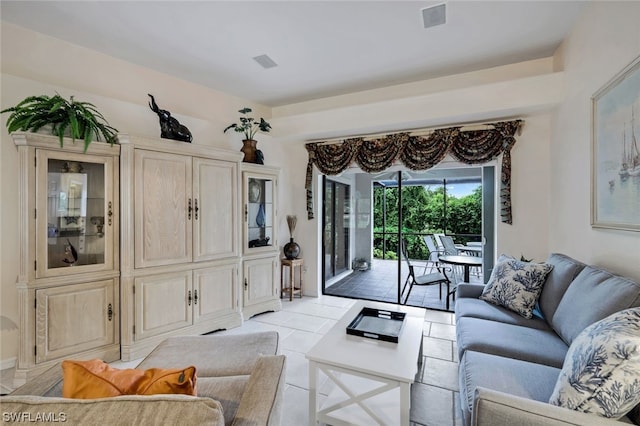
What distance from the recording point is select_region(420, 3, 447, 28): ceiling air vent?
231 cm

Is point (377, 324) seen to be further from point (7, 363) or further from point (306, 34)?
point (7, 363)

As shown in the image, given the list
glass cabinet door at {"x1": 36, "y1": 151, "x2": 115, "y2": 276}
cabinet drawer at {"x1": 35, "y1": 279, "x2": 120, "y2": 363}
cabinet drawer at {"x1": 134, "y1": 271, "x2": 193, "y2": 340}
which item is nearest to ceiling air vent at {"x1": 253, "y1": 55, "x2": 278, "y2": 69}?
glass cabinet door at {"x1": 36, "y1": 151, "x2": 115, "y2": 276}

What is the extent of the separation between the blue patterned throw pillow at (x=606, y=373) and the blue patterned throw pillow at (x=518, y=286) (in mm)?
1173

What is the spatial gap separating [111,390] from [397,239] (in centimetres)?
396

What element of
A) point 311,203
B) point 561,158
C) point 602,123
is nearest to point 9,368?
point 311,203

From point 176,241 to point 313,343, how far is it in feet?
5.89

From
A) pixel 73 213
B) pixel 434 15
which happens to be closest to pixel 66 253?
pixel 73 213

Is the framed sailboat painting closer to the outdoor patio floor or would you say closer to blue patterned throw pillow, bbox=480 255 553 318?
blue patterned throw pillow, bbox=480 255 553 318

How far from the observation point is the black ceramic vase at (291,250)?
4410mm

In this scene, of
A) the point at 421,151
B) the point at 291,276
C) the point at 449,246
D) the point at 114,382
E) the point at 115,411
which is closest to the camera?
the point at 115,411

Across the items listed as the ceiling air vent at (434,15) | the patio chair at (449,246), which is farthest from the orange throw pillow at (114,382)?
the patio chair at (449,246)

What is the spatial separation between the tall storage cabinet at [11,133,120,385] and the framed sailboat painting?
388 cm

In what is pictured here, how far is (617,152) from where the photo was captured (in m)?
1.83

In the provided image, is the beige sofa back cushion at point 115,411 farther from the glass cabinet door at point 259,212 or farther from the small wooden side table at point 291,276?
the small wooden side table at point 291,276
